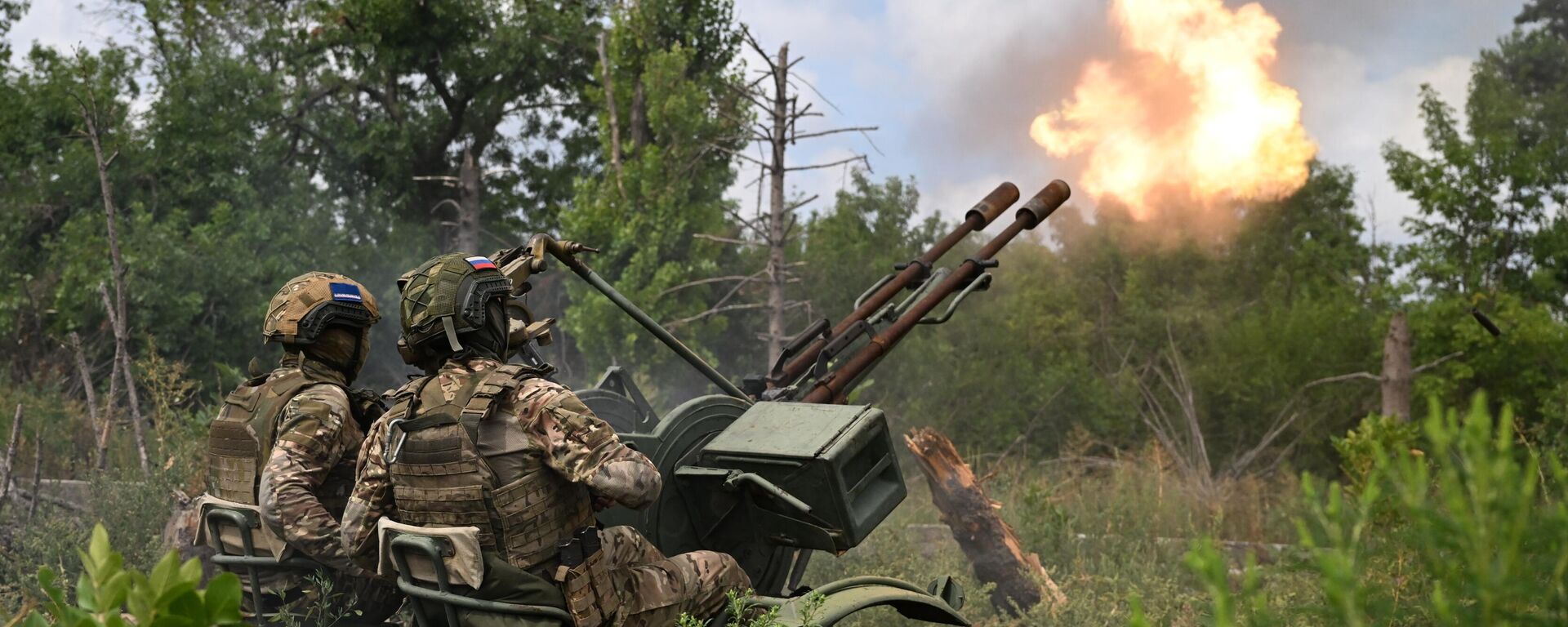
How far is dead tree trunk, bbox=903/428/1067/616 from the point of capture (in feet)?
28.0

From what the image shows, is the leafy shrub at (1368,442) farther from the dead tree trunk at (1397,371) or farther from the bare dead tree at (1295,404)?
the dead tree trunk at (1397,371)

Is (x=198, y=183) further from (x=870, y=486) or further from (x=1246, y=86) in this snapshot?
(x=870, y=486)

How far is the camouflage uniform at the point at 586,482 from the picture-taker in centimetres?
401

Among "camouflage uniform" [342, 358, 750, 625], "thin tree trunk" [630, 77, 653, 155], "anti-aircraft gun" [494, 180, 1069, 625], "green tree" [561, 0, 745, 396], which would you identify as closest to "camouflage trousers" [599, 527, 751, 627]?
"camouflage uniform" [342, 358, 750, 625]

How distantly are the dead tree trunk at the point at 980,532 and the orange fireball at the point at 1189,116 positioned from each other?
5492mm

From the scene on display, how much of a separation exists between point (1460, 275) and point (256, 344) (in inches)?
678

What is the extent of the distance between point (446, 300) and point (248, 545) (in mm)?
1612

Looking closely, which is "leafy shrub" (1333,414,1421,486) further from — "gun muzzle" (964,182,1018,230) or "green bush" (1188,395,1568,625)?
"green bush" (1188,395,1568,625)

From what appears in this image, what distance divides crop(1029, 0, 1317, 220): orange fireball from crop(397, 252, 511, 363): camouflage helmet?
32.3 feet

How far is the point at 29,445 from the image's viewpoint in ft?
39.8

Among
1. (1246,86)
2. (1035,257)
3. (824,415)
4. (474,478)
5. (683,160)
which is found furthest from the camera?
(1035,257)

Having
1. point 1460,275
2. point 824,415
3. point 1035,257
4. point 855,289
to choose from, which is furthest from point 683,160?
point 1035,257

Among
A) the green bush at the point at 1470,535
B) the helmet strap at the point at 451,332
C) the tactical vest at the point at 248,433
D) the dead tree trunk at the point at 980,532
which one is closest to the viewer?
the green bush at the point at 1470,535

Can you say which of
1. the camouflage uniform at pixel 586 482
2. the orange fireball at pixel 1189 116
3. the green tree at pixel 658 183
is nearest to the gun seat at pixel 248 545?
the camouflage uniform at pixel 586 482
